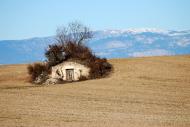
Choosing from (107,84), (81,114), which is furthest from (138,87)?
(81,114)

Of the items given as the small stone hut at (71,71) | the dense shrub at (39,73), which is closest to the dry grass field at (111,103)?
the dense shrub at (39,73)

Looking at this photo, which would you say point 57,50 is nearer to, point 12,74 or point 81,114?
point 12,74

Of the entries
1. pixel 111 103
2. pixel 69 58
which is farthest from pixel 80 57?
pixel 111 103

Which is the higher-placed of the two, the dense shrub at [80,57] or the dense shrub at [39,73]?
the dense shrub at [80,57]

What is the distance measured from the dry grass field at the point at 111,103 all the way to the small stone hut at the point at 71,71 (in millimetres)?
3398

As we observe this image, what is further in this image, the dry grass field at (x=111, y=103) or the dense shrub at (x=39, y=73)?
the dense shrub at (x=39, y=73)

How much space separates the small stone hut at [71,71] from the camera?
55562 millimetres

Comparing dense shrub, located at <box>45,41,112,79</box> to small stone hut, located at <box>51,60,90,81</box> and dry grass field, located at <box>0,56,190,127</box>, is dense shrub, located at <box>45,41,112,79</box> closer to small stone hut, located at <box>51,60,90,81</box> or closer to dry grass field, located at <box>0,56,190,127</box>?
small stone hut, located at <box>51,60,90,81</box>

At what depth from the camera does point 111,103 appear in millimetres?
33844

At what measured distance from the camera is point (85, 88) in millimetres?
44906

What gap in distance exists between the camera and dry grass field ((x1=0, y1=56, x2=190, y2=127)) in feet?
83.3

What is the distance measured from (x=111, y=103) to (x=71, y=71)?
22.4 metres

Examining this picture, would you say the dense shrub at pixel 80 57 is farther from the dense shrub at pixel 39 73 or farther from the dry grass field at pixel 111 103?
the dry grass field at pixel 111 103

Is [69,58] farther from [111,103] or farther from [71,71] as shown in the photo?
[111,103]
